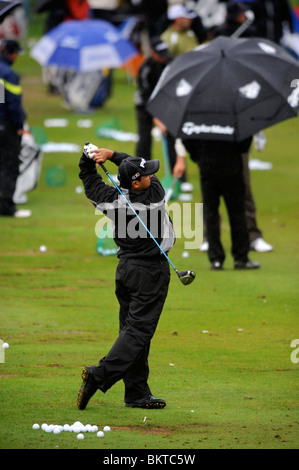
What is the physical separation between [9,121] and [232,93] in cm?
393

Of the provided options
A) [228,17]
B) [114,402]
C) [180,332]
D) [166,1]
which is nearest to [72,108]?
[166,1]

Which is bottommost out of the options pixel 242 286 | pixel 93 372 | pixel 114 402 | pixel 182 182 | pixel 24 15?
pixel 24 15

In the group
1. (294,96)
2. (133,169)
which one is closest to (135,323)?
(133,169)

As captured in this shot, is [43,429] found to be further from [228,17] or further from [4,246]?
[228,17]

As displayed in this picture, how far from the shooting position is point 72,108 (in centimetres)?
2375

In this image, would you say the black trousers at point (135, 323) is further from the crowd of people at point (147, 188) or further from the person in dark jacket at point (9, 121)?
the person in dark jacket at point (9, 121)

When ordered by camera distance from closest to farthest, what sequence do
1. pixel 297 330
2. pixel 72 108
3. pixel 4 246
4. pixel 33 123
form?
pixel 297 330 < pixel 4 246 < pixel 33 123 < pixel 72 108

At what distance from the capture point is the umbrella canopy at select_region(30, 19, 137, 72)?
2039 centimetres

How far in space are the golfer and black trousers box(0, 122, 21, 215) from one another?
6.51m

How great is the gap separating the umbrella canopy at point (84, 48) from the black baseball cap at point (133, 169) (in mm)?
13478

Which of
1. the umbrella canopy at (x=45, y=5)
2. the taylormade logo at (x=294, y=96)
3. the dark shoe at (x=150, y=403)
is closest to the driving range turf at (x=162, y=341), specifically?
the dark shoe at (x=150, y=403)

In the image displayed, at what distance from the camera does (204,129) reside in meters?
10.7

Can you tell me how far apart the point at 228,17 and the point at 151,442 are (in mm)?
7876

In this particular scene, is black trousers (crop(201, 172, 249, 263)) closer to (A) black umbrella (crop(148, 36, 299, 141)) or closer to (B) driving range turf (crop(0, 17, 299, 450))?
(B) driving range turf (crop(0, 17, 299, 450))
